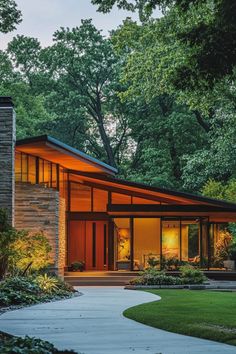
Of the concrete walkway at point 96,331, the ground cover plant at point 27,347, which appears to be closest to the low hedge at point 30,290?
the concrete walkway at point 96,331

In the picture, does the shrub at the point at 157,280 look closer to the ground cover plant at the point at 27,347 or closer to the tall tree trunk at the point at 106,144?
the ground cover plant at the point at 27,347

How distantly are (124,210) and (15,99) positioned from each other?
50.1 feet

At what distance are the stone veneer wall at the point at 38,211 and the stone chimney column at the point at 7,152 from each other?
2592mm

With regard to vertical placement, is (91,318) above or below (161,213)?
below

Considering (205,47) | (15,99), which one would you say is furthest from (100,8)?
(15,99)

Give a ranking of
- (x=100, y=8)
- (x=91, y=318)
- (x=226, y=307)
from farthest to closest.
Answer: (x=226, y=307), (x=100, y=8), (x=91, y=318)

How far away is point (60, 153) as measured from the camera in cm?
2595

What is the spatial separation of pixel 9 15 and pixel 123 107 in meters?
35.6

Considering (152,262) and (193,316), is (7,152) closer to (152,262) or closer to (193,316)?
(152,262)

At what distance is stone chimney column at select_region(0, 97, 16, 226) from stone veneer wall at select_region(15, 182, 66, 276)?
259 cm

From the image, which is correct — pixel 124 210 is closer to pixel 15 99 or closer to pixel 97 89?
pixel 15 99

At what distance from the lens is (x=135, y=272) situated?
29156 millimetres

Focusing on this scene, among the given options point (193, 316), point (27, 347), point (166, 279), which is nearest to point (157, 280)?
point (166, 279)

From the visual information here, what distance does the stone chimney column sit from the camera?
22125 mm
